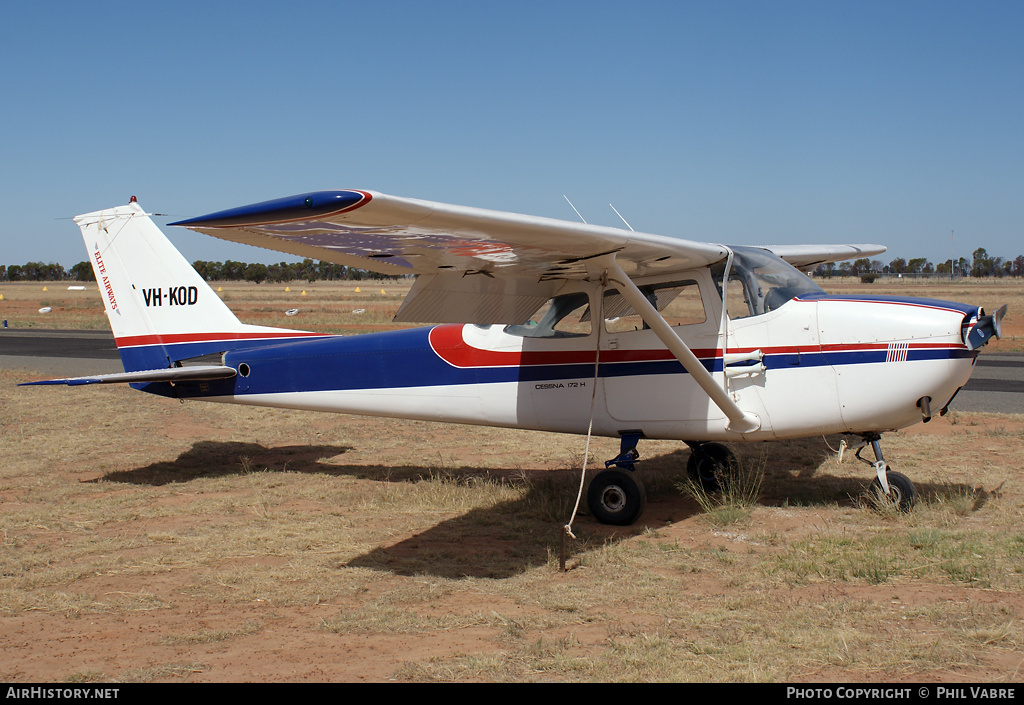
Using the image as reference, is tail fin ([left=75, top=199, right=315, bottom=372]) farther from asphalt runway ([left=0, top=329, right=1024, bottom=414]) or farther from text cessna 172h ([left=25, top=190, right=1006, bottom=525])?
asphalt runway ([left=0, top=329, right=1024, bottom=414])

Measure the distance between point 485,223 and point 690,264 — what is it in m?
2.66

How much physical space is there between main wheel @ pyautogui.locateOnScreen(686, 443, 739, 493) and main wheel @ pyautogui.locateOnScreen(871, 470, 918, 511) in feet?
5.08

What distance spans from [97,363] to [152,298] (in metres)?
13.5

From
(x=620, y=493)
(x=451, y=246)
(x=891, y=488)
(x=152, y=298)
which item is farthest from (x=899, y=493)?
(x=152, y=298)

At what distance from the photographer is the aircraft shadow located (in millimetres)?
6070

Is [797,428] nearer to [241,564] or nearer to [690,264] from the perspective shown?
[690,264]

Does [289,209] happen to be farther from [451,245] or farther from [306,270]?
[306,270]

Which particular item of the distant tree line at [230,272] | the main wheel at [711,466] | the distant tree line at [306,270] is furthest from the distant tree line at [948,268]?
the main wheel at [711,466]

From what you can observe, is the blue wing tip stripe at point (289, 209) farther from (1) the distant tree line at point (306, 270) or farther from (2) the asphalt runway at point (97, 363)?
(1) the distant tree line at point (306, 270)

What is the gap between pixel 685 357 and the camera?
20.8ft

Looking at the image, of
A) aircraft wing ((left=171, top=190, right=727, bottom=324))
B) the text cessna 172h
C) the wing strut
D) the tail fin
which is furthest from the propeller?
the tail fin

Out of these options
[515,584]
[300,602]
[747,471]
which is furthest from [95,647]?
[747,471]

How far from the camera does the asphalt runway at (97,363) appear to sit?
13913 mm

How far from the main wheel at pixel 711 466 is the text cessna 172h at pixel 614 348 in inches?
0.9
